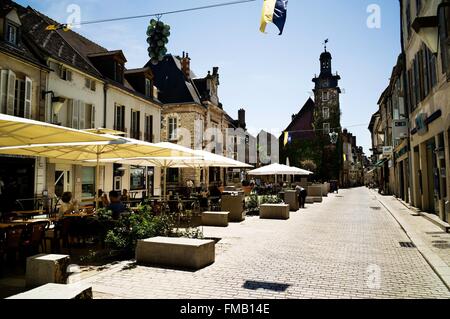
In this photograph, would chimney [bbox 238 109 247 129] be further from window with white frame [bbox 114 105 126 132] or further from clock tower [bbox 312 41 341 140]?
window with white frame [bbox 114 105 126 132]

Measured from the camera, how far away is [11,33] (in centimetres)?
1474

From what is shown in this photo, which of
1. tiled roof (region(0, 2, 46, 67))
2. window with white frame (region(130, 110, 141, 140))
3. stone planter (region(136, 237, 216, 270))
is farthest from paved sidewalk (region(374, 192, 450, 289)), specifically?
window with white frame (region(130, 110, 141, 140))

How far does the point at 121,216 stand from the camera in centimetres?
765

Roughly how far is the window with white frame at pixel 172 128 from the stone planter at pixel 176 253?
27441mm

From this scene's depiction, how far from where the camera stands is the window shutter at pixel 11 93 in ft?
46.1

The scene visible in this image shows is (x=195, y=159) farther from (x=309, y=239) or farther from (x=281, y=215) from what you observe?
(x=309, y=239)

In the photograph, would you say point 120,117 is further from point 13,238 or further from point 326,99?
point 326,99

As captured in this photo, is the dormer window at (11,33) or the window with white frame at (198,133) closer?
the dormer window at (11,33)

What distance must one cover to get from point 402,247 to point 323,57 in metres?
50.4

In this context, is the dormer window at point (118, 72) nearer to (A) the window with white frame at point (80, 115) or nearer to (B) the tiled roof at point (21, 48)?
(A) the window with white frame at point (80, 115)

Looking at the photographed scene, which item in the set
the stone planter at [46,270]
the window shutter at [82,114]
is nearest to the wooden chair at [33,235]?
the stone planter at [46,270]

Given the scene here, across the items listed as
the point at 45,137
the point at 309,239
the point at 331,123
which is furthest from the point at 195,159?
the point at 331,123

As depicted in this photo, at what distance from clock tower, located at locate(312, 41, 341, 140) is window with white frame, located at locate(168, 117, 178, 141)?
25137mm

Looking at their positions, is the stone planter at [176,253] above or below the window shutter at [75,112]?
below
